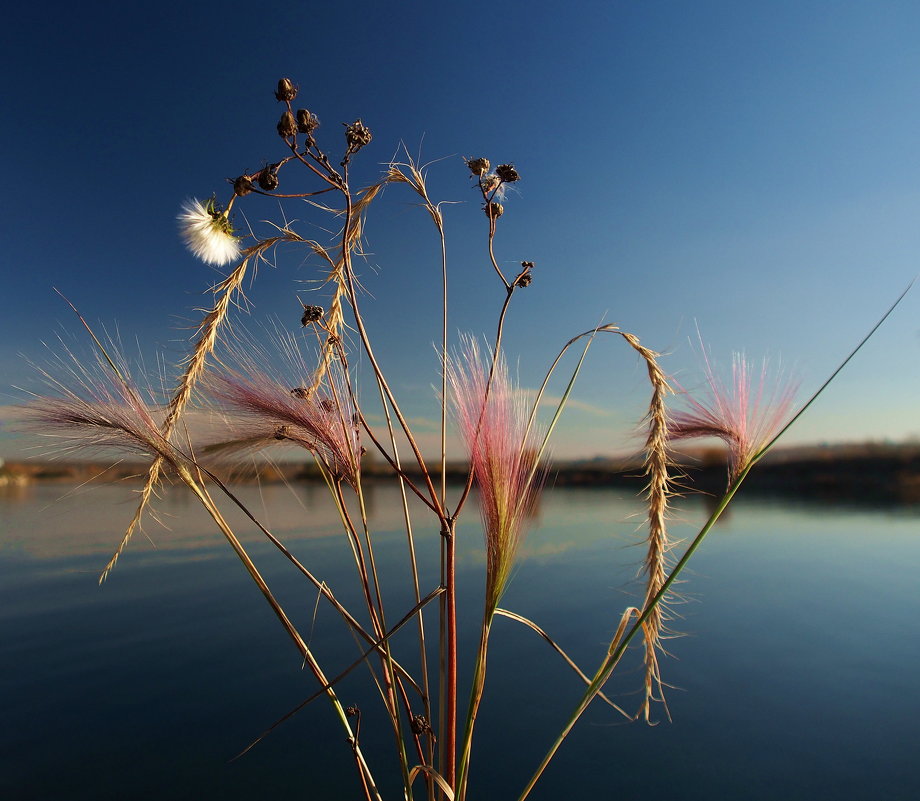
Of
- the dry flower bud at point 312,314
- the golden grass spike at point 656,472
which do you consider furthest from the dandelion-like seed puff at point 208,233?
the golden grass spike at point 656,472

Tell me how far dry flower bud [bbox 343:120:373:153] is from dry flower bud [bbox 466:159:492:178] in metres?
0.21

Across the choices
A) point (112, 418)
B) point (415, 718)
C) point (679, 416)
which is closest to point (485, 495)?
point (415, 718)

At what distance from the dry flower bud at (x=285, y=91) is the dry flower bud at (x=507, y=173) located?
1.22 ft

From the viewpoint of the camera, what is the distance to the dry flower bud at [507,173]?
1.09m

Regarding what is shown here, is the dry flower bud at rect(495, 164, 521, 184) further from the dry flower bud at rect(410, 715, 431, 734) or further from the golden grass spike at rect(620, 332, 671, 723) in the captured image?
the dry flower bud at rect(410, 715, 431, 734)

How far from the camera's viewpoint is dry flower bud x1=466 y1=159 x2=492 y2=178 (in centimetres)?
109

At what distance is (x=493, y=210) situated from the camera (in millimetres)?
1095

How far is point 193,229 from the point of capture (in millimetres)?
1149

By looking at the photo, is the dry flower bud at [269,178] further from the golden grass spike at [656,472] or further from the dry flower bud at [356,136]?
the golden grass spike at [656,472]

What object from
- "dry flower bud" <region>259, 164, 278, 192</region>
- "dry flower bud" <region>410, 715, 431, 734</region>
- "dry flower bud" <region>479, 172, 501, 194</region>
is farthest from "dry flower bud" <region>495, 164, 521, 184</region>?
"dry flower bud" <region>410, 715, 431, 734</region>

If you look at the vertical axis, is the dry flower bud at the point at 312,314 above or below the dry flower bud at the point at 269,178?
below

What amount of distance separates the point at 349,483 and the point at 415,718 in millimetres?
420

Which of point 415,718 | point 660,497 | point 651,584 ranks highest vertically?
point 660,497

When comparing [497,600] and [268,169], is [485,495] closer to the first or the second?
[497,600]
